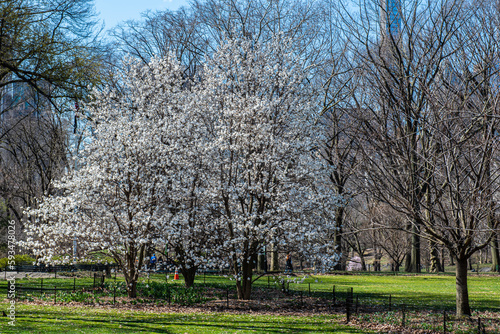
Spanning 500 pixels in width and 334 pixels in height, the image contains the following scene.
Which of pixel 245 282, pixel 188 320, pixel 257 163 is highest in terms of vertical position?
pixel 257 163

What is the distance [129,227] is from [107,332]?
4.90m

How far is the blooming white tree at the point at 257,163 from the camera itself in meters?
13.7

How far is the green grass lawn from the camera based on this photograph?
31.7 ft

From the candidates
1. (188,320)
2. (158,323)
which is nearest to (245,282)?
(188,320)

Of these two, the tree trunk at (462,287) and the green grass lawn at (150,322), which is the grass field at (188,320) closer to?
the green grass lawn at (150,322)

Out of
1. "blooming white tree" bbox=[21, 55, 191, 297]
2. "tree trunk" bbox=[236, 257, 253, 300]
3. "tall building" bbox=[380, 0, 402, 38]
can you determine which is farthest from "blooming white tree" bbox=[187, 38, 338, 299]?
"tall building" bbox=[380, 0, 402, 38]

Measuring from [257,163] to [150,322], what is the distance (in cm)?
556

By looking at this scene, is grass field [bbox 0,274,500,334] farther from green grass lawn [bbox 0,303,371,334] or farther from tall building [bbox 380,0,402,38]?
tall building [bbox 380,0,402,38]

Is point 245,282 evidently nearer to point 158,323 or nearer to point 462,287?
point 158,323

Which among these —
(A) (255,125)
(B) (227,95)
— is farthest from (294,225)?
(B) (227,95)

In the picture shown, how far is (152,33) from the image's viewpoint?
1107 inches

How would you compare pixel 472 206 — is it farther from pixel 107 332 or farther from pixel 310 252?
pixel 107 332

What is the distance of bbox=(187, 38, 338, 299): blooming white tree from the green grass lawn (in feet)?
8.31

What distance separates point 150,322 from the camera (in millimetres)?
10773
